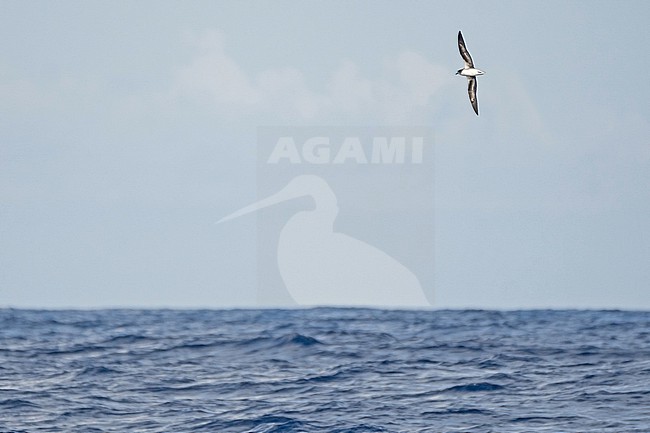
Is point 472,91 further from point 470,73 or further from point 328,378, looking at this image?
point 328,378

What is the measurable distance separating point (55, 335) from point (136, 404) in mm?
15424

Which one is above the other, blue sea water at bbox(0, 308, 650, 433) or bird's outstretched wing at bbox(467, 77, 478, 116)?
bird's outstretched wing at bbox(467, 77, 478, 116)

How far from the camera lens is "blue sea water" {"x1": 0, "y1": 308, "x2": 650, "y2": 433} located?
19125 millimetres

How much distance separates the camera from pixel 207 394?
71.5ft

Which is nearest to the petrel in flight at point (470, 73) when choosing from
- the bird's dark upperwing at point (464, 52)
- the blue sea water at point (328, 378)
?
the bird's dark upperwing at point (464, 52)

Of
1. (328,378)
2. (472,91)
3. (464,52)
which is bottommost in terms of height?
(328,378)

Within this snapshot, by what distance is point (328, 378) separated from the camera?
23547mm

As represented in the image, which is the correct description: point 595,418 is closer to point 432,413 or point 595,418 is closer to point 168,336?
point 432,413

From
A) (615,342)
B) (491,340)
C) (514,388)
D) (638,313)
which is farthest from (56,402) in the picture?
(638,313)

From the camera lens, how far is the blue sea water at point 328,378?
62.7 feet

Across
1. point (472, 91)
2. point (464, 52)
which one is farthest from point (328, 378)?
point (464, 52)

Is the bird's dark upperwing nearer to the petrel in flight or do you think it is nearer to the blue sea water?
the petrel in flight

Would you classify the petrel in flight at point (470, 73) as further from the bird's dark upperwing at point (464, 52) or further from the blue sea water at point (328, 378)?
the blue sea water at point (328, 378)

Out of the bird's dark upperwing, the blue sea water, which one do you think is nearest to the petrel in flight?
the bird's dark upperwing
